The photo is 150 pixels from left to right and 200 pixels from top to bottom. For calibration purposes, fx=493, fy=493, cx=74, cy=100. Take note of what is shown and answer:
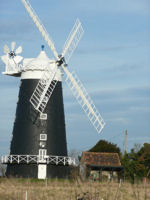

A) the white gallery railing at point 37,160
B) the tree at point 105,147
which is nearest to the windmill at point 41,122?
the white gallery railing at point 37,160

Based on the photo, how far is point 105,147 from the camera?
56375mm

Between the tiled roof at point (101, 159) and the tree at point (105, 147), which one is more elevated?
the tree at point (105, 147)

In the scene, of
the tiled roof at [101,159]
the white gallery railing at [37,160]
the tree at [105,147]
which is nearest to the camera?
the white gallery railing at [37,160]

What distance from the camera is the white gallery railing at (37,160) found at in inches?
1249

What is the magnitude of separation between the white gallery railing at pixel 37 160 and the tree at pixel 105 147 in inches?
930

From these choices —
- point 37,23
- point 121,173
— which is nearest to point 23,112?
point 37,23

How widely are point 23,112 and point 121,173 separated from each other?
30.2 ft

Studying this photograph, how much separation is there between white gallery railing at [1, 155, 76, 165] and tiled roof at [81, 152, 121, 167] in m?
4.12

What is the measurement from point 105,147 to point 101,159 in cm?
1952

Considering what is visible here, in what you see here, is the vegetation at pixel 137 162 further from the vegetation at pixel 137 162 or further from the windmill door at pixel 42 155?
the windmill door at pixel 42 155

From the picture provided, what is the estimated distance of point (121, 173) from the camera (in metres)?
36.5

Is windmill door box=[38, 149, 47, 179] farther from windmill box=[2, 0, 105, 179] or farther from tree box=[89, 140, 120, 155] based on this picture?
tree box=[89, 140, 120, 155]

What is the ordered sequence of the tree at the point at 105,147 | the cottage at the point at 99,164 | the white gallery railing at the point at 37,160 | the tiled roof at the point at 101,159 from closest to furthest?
the white gallery railing at the point at 37,160 < the cottage at the point at 99,164 < the tiled roof at the point at 101,159 < the tree at the point at 105,147

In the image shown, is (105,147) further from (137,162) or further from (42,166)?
(42,166)
